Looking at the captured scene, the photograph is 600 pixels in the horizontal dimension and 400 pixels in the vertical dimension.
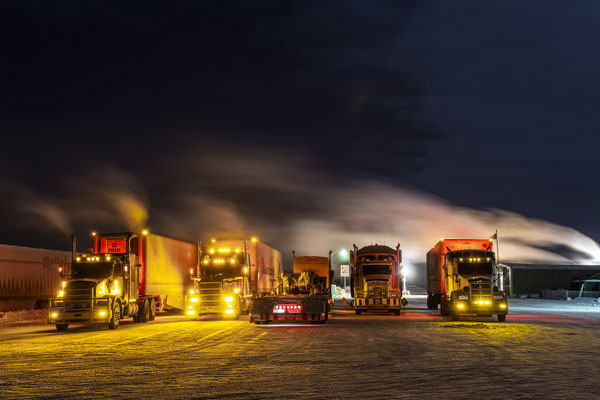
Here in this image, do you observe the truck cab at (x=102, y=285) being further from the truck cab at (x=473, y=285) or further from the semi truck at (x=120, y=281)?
the truck cab at (x=473, y=285)

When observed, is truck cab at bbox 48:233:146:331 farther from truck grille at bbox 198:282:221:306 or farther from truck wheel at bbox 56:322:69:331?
truck grille at bbox 198:282:221:306

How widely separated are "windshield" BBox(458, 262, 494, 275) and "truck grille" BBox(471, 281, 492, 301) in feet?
3.07

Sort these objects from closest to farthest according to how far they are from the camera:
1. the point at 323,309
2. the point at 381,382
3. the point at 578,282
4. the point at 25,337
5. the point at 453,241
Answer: the point at 381,382
the point at 25,337
the point at 323,309
the point at 453,241
the point at 578,282

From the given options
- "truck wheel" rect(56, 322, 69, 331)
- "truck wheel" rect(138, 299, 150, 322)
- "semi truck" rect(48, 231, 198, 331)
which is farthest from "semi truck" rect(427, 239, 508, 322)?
"truck wheel" rect(56, 322, 69, 331)

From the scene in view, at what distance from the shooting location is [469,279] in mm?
31375

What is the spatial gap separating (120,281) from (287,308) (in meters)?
7.36

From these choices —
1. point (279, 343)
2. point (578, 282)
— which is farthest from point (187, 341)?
point (578, 282)

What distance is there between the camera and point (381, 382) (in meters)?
11.5

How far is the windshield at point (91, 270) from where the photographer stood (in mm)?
27266

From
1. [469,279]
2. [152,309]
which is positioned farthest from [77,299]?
[469,279]

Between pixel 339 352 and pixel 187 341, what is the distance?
555 cm

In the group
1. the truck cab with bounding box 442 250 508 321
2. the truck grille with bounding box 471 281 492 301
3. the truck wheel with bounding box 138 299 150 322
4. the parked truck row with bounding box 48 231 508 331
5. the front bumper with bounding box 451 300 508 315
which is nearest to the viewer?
the parked truck row with bounding box 48 231 508 331

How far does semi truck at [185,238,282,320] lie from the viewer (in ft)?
103

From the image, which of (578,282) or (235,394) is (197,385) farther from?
(578,282)
